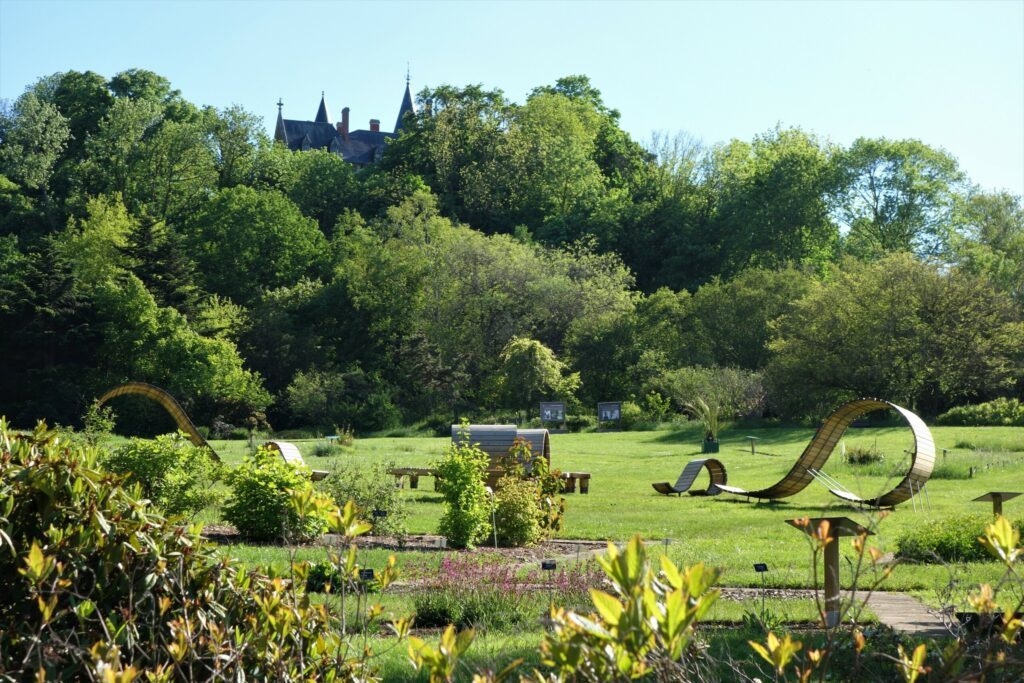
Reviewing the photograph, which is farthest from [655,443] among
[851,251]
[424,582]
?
[851,251]

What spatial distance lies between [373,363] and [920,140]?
89.9ft

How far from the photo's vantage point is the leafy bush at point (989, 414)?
30125 millimetres

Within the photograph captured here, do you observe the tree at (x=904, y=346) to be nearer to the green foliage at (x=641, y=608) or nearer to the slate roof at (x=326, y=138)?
the green foliage at (x=641, y=608)

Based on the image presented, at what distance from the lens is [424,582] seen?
857cm

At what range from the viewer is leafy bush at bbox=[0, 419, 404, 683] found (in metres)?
3.45

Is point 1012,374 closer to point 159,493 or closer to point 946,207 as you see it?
point 946,207

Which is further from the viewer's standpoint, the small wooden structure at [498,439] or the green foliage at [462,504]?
the small wooden structure at [498,439]

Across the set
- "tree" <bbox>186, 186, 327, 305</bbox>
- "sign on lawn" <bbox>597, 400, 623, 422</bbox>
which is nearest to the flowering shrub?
"sign on lawn" <bbox>597, 400, 623, 422</bbox>

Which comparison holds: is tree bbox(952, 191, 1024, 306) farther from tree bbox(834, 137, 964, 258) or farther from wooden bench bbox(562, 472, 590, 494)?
wooden bench bbox(562, 472, 590, 494)

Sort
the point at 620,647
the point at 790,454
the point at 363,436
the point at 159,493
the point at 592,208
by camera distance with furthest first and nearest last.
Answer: the point at 592,208 < the point at 363,436 < the point at 790,454 < the point at 159,493 < the point at 620,647

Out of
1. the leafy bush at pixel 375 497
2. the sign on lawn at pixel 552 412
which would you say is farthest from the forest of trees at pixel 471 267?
the leafy bush at pixel 375 497

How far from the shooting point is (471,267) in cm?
4722

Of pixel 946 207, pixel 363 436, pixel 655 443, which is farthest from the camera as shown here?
pixel 946 207

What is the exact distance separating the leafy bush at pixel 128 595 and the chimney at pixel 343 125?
9877 cm
